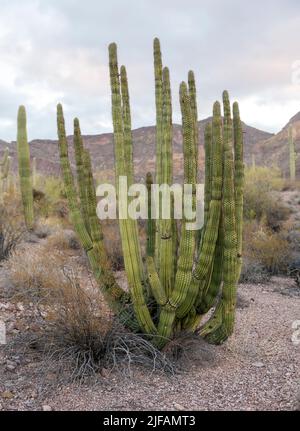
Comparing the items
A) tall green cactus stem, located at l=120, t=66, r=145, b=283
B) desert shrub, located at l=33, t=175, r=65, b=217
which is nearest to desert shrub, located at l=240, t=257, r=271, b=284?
tall green cactus stem, located at l=120, t=66, r=145, b=283

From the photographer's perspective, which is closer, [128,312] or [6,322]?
[128,312]

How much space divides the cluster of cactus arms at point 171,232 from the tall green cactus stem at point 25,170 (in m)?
8.00

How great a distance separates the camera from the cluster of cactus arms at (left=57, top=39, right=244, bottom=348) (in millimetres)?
4633

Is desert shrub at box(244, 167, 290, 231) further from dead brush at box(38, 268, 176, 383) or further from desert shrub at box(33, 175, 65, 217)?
dead brush at box(38, 268, 176, 383)

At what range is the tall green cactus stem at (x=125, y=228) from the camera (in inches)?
183

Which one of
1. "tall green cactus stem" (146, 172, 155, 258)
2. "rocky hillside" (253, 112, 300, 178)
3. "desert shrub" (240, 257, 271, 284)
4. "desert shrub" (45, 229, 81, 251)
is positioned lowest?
"desert shrub" (240, 257, 271, 284)

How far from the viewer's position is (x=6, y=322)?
5.53 m

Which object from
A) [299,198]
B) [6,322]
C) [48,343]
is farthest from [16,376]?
Answer: [299,198]

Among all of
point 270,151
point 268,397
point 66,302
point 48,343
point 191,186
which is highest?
point 270,151

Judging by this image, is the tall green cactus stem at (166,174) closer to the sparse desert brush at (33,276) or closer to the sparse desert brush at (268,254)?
the sparse desert brush at (33,276)

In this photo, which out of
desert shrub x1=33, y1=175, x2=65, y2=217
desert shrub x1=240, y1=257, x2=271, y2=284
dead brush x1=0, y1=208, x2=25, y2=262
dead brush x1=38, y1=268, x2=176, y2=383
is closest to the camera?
dead brush x1=38, y1=268, x2=176, y2=383

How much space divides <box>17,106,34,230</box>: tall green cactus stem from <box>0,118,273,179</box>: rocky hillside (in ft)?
97.8

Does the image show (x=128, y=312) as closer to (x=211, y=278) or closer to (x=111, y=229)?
(x=211, y=278)

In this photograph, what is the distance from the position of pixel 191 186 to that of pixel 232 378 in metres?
1.75
